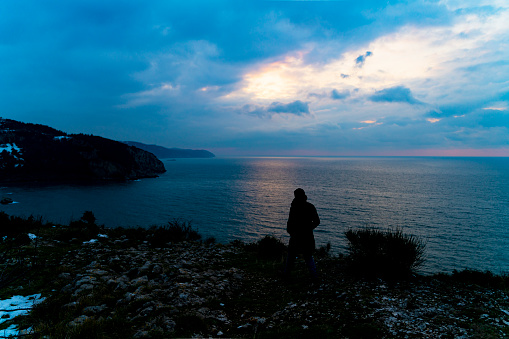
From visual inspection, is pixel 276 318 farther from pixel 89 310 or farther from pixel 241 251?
pixel 241 251

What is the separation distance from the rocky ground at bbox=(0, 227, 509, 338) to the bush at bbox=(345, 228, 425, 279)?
19.7 inches

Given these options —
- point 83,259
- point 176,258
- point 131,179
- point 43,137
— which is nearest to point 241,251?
point 176,258

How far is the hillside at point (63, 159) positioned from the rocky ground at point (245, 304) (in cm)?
11185

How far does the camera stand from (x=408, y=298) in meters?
6.34

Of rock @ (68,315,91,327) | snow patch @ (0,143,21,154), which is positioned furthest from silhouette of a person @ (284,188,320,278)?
snow patch @ (0,143,21,154)

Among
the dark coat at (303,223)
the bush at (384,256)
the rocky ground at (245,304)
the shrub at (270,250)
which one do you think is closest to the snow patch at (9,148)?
the rocky ground at (245,304)

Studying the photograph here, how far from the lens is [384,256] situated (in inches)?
321

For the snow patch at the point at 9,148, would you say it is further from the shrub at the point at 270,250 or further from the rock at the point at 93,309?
the rock at the point at 93,309

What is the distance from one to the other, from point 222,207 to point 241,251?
1209 inches

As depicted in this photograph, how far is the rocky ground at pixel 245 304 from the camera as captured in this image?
483cm

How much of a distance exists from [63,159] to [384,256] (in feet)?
432

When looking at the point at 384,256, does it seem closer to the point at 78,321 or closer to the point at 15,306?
the point at 78,321

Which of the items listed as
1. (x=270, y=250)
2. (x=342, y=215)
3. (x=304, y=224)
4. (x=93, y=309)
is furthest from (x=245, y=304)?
(x=342, y=215)

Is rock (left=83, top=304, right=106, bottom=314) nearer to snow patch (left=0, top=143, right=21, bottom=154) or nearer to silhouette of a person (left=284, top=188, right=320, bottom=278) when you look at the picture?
silhouette of a person (left=284, top=188, right=320, bottom=278)
